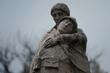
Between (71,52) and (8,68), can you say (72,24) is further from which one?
(8,68)

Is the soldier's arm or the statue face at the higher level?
the statue face

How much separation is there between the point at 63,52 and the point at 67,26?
0.66m

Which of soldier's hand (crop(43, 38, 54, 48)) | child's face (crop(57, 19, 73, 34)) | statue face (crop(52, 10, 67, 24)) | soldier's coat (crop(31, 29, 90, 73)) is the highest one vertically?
statue face (crop(52, 10, 67, 24))

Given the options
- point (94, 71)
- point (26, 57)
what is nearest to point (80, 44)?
point (94, 71)

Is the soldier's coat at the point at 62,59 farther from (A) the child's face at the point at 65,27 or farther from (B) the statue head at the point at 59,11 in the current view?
(B) the statue head at the point at 59,11

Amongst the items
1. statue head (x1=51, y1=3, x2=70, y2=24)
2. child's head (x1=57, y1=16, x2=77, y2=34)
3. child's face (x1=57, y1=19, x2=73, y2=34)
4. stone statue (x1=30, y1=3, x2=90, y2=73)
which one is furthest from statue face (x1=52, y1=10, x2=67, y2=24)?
child's face (x1=57, y1=19, x2=73, y2=34)

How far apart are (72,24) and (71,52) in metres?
0.71

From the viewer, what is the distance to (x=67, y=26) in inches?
315

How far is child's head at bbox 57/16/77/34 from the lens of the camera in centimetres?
801

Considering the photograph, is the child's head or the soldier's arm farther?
the child's head

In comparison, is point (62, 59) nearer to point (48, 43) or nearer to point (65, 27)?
point (48, 43)

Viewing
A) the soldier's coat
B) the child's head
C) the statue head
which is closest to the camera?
the soldier's coat

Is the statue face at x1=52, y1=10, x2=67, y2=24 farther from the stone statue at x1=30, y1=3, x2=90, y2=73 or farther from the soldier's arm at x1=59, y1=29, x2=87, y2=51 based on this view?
the soldier's arm at x1=59, y1=29, x2=87, y2=51

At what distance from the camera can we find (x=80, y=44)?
8.03 meters
